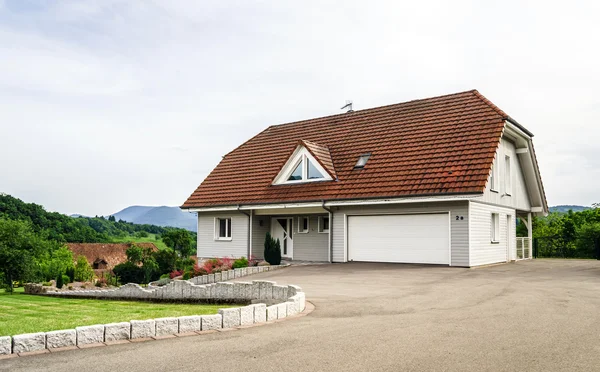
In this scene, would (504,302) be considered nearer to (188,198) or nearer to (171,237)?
(188,198)

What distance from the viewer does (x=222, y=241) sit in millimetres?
27812

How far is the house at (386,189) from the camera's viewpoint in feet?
66.2

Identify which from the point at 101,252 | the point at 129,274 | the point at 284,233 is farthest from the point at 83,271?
the point at 284,233

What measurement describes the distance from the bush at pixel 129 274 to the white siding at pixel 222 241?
128ft

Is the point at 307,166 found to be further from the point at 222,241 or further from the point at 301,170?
the point at 222,241

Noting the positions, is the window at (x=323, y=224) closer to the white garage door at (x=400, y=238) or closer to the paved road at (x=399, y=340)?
the white garage door at (x=400, y=238)

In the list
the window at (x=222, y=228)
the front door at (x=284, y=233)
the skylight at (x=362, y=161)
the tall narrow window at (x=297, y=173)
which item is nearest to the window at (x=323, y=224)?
the front door at (x=284, y=233)

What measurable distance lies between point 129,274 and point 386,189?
166 feet

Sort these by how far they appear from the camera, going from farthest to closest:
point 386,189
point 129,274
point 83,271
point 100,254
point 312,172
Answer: point 100,254 < point 83,271 < point 129,274 < point 312,172 < point 386,189

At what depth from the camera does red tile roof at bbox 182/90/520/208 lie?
20.2m

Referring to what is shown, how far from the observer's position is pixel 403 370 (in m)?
Answer: 5.83

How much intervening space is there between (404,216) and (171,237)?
90.2 metres

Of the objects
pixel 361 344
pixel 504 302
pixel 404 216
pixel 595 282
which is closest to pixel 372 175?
pixel 404 216

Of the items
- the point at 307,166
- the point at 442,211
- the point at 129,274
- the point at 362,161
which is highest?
the point at 362,161
